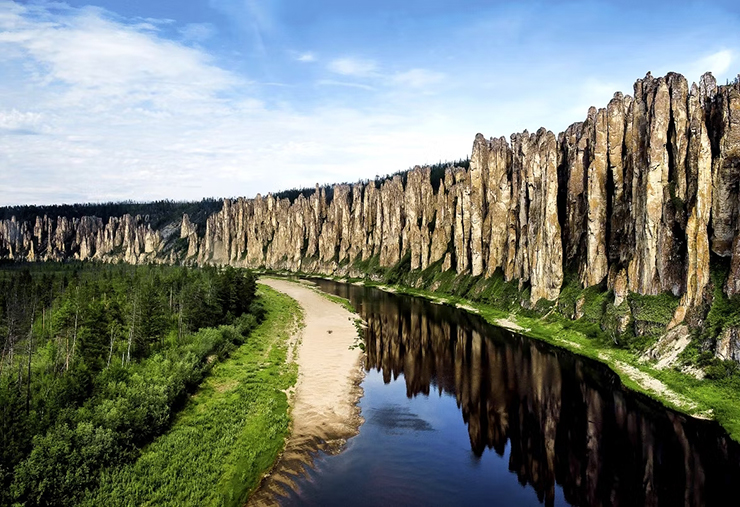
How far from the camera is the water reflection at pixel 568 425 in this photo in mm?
31156

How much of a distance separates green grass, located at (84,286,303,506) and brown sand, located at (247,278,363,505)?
1.11m

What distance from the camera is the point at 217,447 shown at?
35.2m

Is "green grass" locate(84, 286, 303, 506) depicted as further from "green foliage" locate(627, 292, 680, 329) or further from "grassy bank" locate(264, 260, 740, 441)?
"green foliage" locate(627, 292, 680, 329)

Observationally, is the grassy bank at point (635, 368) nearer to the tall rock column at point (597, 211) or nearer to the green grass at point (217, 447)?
the tall rock column at point (597, 211)

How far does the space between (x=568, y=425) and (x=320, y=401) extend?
22.9 m

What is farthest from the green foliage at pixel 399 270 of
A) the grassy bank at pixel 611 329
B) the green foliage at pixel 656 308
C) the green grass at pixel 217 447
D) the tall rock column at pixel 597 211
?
the green grass at pixel 217 447

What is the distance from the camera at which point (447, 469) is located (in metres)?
33.6

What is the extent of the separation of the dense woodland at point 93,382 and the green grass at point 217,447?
131cm

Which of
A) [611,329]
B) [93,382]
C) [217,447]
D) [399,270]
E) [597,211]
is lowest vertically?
[217,447]

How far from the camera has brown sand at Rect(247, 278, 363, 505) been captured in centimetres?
3322

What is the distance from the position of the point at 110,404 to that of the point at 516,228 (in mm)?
96603

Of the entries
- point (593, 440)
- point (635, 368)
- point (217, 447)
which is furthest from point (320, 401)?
point (635, 368)

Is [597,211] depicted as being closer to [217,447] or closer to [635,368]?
[635,368]

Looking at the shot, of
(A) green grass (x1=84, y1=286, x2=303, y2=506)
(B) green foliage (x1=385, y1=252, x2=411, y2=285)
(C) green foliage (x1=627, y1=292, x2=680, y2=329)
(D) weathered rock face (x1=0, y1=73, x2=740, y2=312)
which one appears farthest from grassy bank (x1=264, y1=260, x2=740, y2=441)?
(B) green foliage (x1=385, y1=252, x2=411, y2=285)
